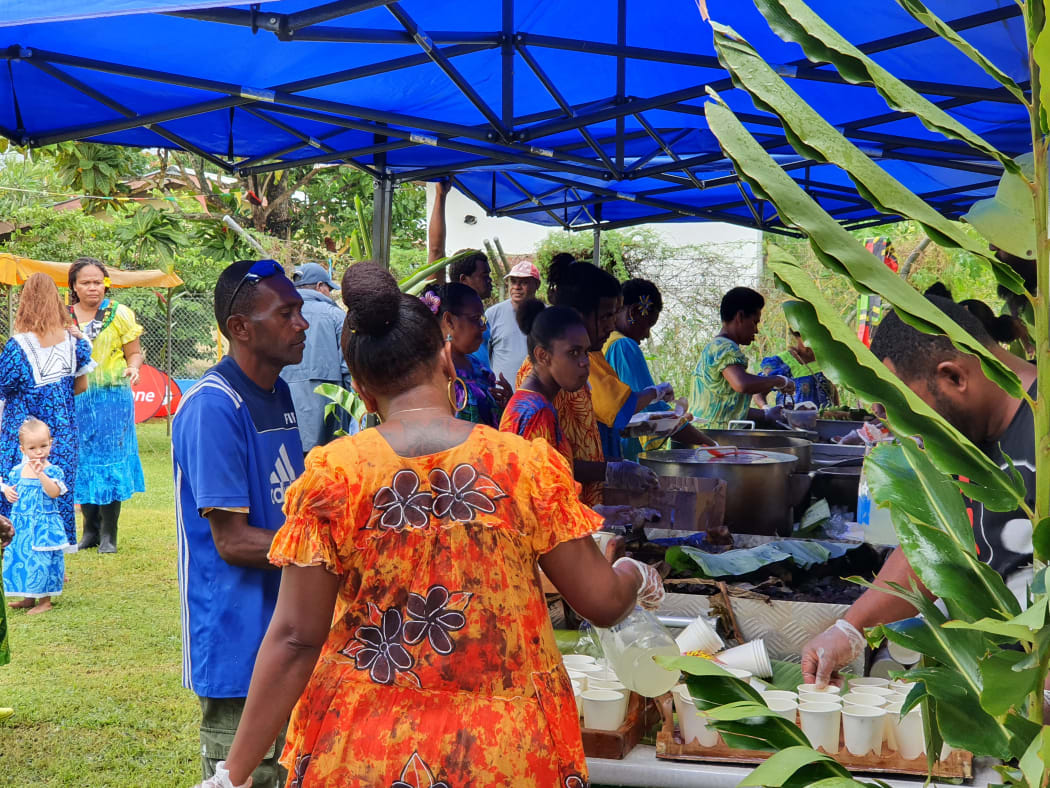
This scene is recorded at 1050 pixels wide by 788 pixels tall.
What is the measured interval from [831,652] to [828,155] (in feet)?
5.65

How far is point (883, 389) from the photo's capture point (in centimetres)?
85

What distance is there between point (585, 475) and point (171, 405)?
1092cm

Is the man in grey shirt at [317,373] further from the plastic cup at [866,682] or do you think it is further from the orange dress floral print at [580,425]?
the plastic cup at [866,682]

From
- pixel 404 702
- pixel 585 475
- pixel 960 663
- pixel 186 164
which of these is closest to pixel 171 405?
pixel 186 164

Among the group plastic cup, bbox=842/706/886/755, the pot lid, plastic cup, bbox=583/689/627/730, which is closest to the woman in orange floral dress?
plastic cup, bbox=583/689/627/730

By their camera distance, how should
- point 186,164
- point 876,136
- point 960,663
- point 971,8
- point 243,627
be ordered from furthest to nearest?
point 186,164 → point 876,136 → point 971,8 → point 243,627 → point 960,663

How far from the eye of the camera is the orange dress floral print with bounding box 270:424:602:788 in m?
1.62

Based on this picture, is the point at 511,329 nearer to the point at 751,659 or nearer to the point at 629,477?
the point at 629,477

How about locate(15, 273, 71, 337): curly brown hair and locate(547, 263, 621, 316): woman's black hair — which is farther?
locate(15, 273, 71, 337): curly brown hair

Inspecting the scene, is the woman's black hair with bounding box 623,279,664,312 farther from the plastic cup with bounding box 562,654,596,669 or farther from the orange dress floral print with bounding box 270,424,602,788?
the orange dress floral print with bounding box 270,424,602,788

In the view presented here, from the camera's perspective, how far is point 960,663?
90cm

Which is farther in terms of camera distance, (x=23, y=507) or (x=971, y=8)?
(x=23, y=507)

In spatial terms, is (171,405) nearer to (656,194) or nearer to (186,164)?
(186,164)

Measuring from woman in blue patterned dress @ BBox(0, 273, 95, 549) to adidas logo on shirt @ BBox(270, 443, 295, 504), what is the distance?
393 centimetres
